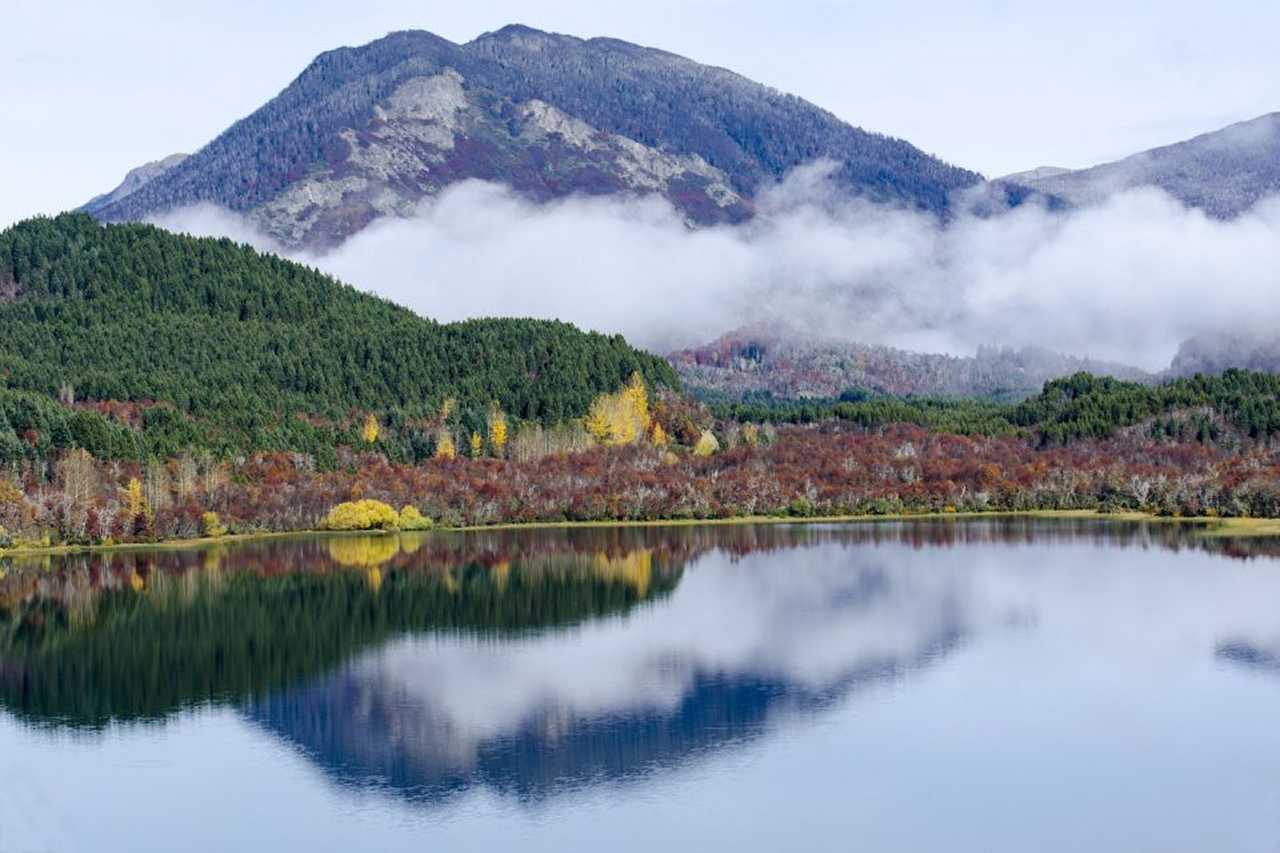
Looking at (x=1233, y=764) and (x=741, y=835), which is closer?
(x=741, y=835)

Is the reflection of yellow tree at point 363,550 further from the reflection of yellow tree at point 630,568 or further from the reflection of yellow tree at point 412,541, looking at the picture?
the reflection of yellow tree at point 630,568

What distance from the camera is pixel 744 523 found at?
566 feet

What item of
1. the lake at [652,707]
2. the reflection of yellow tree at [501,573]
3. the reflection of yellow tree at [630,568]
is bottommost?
the lake at [652,707]

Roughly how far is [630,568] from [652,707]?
168 ft

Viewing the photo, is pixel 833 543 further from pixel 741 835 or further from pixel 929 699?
pixel 741 835

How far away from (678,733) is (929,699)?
1266 centimetres

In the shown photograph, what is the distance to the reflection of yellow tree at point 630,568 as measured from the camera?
108800 mm

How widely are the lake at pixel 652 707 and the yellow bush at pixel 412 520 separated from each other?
161 feet

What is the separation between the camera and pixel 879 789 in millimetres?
54812

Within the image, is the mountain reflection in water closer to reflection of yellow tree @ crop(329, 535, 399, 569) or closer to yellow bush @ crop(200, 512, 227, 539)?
reflection of yellow tree @ crop(329, 535, 399, 569)

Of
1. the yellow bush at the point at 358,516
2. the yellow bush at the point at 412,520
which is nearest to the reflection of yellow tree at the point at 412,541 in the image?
the yellow bush at the point at 412,520

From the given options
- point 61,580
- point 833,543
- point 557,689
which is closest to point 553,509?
point 833,543

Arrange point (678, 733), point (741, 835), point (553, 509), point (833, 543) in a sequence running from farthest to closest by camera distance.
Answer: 1. point (553, 509)
2. point (833, 543)
3. point (678, 733)
4. point (741, 835)

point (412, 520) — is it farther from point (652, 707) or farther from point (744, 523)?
point (652, 707)
